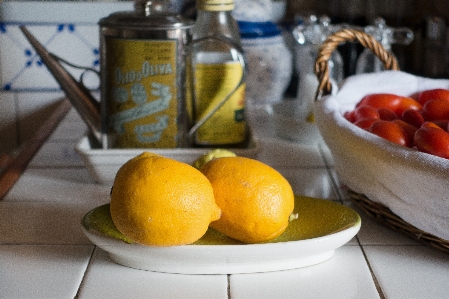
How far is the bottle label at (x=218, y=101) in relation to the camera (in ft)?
2.73

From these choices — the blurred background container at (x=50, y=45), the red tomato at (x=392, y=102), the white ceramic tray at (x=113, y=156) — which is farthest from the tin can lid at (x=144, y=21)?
the blurred background container at (x=50, y=45)

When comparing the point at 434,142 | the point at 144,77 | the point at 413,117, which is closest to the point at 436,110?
the point at 413,117

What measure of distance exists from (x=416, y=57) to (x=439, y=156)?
2.43 feet

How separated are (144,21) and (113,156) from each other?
6.8 inches

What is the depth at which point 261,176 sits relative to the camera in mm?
552

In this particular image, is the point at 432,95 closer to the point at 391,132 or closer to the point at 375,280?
the point at 391,132

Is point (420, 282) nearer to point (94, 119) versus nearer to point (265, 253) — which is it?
point (265, 253)

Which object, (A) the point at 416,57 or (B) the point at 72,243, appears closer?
(B) the point at 72,243

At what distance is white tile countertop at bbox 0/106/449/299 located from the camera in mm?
536

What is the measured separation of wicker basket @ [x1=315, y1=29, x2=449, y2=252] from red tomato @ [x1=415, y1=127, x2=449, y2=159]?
0.08m

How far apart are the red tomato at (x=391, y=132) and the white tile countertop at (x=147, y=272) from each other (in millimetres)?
104

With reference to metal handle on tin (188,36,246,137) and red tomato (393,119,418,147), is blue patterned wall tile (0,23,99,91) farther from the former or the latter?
red tomato (393,119,418,147)

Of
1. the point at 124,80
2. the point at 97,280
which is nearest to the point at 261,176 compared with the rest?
the point at 97,280

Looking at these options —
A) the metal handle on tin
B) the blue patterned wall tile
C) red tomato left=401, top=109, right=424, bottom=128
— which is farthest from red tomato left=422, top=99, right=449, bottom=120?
the blue patterned wall tile
